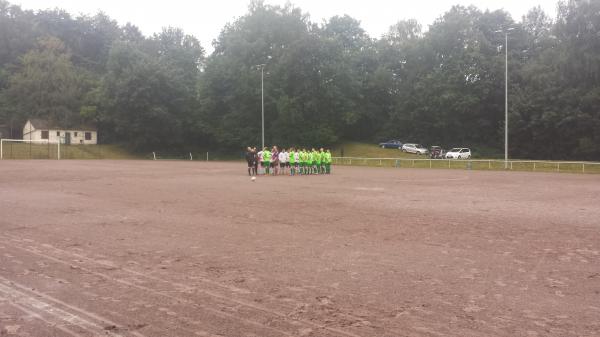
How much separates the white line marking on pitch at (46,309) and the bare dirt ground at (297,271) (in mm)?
22

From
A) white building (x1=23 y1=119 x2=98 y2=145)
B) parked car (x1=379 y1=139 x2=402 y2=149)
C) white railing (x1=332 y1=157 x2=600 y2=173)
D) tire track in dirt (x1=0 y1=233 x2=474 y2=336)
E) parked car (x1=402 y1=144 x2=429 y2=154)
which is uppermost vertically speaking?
white building (x1=23 y1=119 x2=98 y2=145)

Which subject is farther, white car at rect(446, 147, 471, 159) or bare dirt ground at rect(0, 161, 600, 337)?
white car at rect(446, 147, 471, 159)

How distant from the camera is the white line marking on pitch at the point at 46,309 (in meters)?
5.03

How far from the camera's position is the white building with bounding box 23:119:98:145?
7619cm

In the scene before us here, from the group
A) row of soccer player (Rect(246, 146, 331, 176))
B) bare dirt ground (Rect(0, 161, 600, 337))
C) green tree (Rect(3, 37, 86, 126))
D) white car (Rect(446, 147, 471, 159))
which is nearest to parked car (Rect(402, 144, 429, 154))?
white car (Rect(446, 147, 471, 159))

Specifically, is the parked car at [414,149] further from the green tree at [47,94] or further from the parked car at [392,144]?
the green tree at [47,94]

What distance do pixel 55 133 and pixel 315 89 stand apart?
4020cm

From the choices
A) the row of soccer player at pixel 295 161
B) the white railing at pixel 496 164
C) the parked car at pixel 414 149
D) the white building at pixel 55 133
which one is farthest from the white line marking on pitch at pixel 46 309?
the white building at pixel 55 133

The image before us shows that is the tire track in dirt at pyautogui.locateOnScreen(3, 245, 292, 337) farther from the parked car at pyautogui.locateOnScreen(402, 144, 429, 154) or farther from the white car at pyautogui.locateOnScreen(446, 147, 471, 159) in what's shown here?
the parked car at pyautogui.locateOnScreen(402, 144, 429, 154)

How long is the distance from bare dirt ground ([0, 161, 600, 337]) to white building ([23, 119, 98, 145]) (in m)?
68.7

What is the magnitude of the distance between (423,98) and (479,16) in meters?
14.2

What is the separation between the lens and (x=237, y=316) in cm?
541

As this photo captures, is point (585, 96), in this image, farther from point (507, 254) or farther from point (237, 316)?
point (237, 316)

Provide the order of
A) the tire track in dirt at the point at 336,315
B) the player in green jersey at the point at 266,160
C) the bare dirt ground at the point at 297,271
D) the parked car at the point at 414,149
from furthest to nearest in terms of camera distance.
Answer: the parked car at the point at 414,149 → the player in green jersey at the point at 266,160 → the bare dirt ground at the point at 297,271 → the tire track in dirt at the point at 336,315
